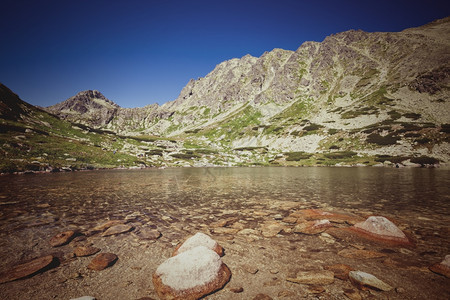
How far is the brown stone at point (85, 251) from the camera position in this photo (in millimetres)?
6940

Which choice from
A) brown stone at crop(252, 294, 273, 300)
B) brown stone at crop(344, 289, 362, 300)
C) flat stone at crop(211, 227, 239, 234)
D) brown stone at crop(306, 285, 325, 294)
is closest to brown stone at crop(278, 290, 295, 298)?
brown stone at crop(252, 294, 273, 300)

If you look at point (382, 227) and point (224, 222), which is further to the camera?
point (224, 222)

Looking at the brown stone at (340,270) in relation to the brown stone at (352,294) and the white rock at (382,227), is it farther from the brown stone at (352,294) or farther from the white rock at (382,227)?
the white rock at (382,227)

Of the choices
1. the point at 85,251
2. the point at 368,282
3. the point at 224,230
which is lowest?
the point at 224,230

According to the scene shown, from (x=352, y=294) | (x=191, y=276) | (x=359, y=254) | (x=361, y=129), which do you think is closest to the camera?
(x=352, y=294)

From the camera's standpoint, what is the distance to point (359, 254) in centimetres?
698

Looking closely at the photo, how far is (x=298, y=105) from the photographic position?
19612 centimetres

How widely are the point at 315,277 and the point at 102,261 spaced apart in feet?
22.9

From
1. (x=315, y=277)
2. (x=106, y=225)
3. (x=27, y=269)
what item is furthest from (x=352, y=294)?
(x=106, y=225)

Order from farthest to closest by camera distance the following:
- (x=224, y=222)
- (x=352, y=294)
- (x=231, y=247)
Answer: (x=224, y=222) < (x=231, y=247) < (x=352, y=294)

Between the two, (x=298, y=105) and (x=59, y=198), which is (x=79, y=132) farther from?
(x=298, y=105)

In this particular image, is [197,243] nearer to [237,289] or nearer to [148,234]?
[237,289]

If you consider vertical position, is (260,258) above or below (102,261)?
below

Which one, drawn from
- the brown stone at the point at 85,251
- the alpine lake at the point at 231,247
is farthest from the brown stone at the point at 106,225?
the brown stone at the point at 85,251
